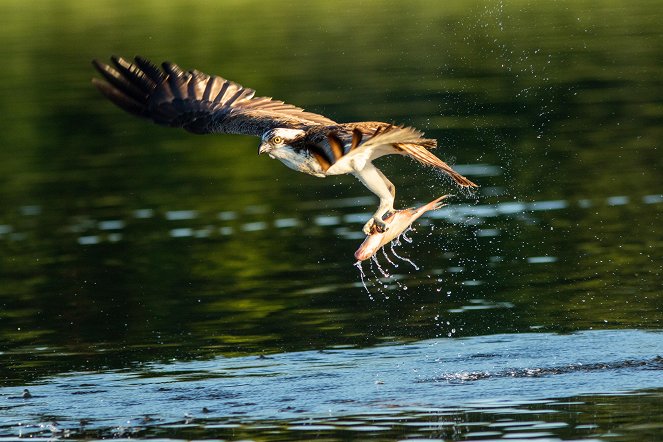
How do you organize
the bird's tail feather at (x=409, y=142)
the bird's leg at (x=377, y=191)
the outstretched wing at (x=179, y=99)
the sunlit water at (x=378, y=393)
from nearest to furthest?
the bird's tail feather at (x=409, y=142) < the sunlit water at (x=378, y=393) < the bird's leg at (x=377, y=191) < the outstretched wing at (x=179, y=99)

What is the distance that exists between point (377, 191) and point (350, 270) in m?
6.12

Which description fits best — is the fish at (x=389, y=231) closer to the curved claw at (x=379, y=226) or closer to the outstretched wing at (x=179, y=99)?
the curved claw at (x=379, y=226)

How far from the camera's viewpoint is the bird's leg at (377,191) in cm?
1253

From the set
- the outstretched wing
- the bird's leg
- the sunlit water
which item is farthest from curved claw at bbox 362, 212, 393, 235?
the outstretched wing

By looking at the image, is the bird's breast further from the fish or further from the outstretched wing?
the outstretched wing

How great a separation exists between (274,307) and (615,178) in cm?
770

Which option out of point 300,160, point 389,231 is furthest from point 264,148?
point 389,231

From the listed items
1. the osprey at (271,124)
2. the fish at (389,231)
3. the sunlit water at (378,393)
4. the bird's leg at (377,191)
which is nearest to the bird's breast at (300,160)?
the osprey at (271,124)

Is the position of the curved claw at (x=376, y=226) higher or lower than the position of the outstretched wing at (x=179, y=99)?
lower

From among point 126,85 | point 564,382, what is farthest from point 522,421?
point 126,85

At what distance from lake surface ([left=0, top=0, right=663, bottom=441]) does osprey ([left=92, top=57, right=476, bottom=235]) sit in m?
1.85

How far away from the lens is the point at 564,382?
13.0 m

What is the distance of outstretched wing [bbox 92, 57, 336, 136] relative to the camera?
14.4 metres

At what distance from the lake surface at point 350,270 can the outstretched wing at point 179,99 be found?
2324 millimetres
